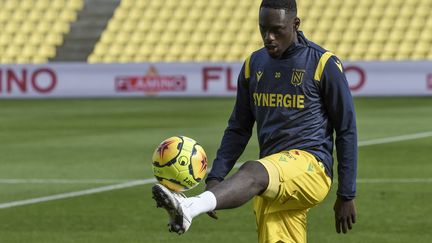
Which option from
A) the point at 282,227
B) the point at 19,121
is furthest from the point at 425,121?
the point at 282,227


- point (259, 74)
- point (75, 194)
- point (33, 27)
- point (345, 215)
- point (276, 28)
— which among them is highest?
point (276, 28)

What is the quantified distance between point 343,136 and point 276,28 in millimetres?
719

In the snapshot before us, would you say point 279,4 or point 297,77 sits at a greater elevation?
point 279,4

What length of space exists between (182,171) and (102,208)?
4.21 metres

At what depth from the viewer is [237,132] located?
254 inches

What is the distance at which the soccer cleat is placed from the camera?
5.04m

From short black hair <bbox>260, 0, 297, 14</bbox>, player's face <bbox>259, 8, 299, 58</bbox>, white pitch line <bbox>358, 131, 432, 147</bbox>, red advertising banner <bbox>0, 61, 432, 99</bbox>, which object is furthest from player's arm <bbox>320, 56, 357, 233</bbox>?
red advertising banner <bbox>0, 61, 432, 99</bbox>

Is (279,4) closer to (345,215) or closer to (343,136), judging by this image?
(343,136)

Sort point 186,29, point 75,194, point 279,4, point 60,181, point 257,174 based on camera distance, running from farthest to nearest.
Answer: point 186,29 → point 60,181 → point 75,194 → point 279,4 → point 257,174

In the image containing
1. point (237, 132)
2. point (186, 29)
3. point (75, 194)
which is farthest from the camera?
point (186, 29)

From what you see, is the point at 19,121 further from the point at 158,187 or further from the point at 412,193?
the point at 158,187

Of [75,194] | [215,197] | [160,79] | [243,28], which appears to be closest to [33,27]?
[243,28]

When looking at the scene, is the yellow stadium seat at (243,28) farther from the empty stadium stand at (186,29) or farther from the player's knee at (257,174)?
the player's knee at (257,174)

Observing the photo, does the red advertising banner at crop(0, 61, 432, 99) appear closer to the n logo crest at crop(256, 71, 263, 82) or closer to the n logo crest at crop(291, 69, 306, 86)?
the n logo crest at crop(256, 71, 263, 82)
